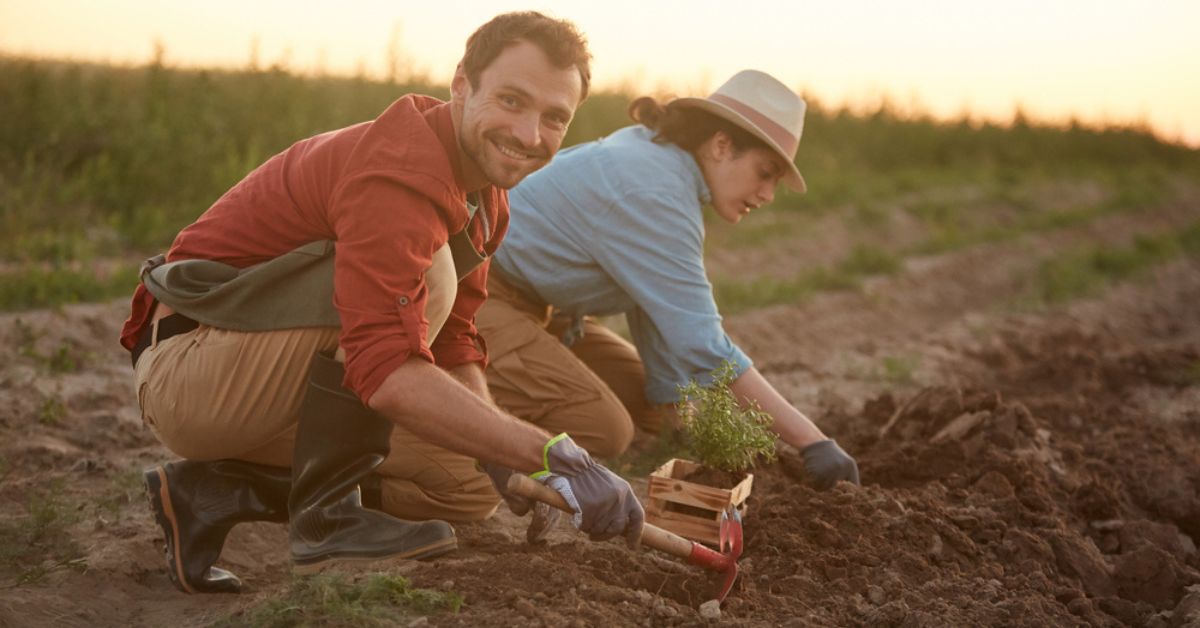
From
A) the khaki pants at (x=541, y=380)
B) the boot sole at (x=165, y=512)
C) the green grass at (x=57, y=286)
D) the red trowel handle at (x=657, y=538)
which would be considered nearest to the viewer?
the red trowel handle at (x=657, y=538)

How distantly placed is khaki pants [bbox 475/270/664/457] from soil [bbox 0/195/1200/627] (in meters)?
0.58

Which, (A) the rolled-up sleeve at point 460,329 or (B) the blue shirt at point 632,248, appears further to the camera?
(B) the blue shirt at point 632,248

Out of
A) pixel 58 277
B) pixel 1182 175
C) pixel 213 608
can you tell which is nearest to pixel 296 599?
pixel 213 608

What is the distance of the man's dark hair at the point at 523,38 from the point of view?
114 inches

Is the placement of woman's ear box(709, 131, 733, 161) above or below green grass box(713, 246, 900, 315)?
above

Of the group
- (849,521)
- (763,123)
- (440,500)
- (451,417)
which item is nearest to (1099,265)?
(763,123)

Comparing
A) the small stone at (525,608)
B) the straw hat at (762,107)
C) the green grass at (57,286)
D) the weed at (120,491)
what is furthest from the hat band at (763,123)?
the green grass at (57,286)

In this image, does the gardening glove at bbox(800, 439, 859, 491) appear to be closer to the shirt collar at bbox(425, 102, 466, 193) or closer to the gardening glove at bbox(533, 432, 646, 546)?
the gardening glove at bbox(533, 432, 646, 546)

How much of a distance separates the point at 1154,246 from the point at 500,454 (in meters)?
9.86

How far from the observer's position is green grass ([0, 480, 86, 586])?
3.24 m

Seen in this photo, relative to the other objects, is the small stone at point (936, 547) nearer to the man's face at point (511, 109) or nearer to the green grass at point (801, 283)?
the man's face at point (511, 109)

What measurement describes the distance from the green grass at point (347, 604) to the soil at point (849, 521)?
8 cm

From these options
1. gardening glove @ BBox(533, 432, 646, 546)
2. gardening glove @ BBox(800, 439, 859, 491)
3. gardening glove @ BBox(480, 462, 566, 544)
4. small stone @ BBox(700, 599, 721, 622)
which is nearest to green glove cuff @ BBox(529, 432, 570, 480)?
gardening glove @ BBox(533, 432, 646, 546)

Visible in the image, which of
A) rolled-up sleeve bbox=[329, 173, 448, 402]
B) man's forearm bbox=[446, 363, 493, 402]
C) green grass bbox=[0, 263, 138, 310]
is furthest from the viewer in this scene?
green grass bbox=[0, 263, 138, 310]
